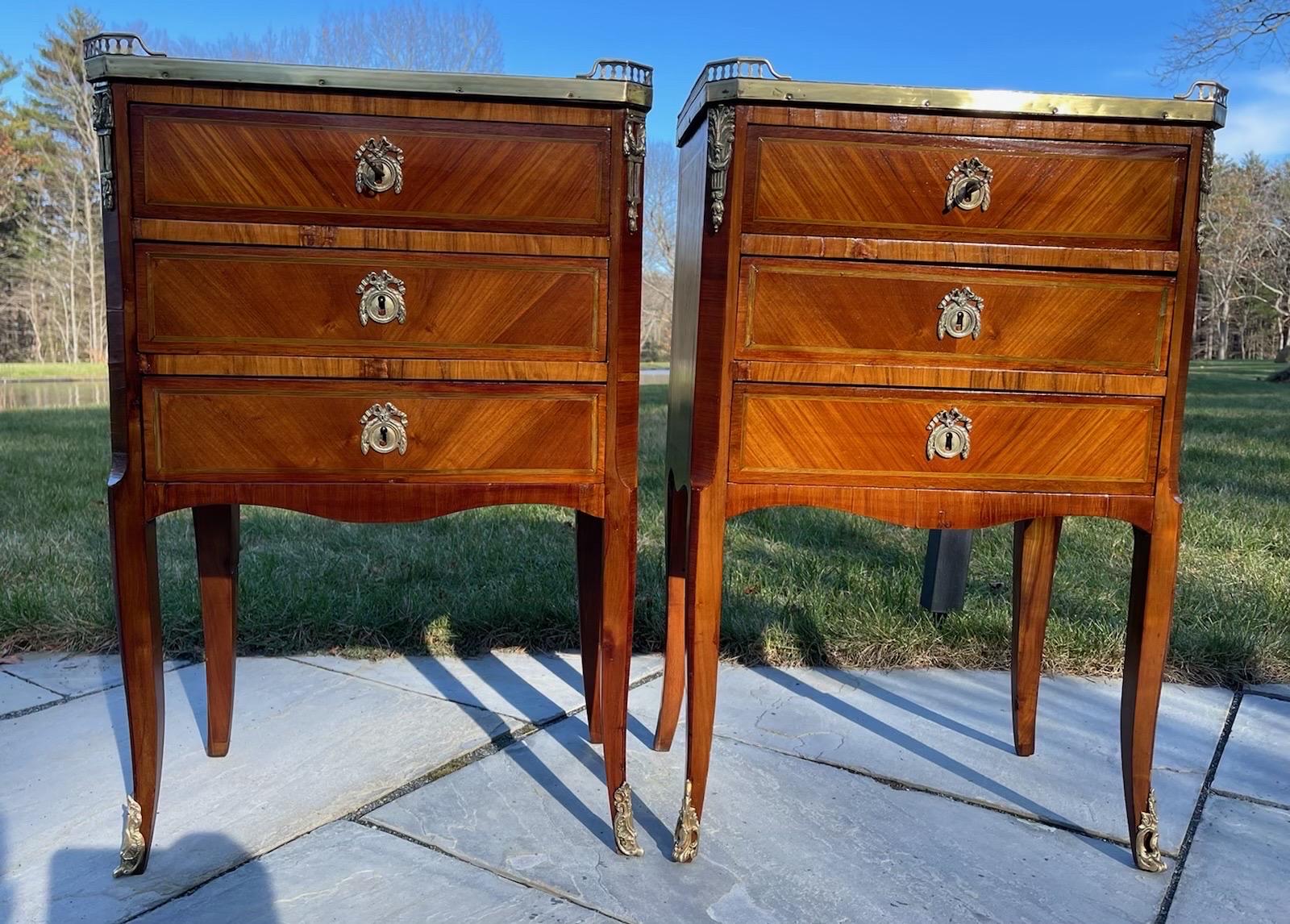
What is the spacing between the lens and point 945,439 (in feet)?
5.97

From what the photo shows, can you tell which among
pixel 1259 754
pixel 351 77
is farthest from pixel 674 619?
pixel 1259 754

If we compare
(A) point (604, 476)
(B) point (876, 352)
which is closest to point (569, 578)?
(A) point (604, 476)

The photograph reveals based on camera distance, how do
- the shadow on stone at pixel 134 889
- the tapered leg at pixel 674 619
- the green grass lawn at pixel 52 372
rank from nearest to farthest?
the shadow on stone at pixel 134 889, the tapered leg at pixel 674 619, the green grass lawn at pixel 52 372

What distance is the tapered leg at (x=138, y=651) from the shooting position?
1.74 meters

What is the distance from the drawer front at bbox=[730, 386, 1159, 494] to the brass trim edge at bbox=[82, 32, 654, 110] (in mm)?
602

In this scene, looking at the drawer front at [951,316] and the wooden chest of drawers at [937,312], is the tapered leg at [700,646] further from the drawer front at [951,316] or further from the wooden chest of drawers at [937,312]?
the drawer front at [951,316]

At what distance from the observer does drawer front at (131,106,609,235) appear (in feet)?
5.48

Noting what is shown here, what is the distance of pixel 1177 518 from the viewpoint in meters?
1.87

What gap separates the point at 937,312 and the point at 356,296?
1053 millimetres

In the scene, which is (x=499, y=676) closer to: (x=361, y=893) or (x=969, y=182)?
(x=361, y=893)

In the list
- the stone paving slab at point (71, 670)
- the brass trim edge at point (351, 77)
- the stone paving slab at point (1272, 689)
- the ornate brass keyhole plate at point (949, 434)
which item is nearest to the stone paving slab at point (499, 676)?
the stone paving slab at point (71, 670)

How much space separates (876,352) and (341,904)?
1.34 metres

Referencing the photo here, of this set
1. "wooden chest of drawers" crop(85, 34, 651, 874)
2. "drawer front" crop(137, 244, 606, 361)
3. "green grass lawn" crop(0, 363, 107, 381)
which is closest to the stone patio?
"wooden chest of drawers" crop(85, 34, 651, 874)

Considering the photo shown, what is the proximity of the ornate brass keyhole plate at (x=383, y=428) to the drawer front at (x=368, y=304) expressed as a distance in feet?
0.35
